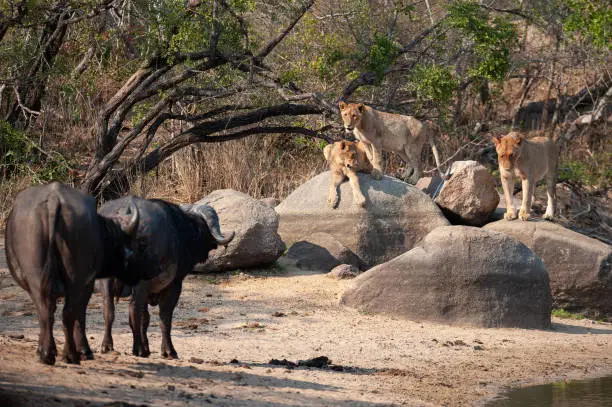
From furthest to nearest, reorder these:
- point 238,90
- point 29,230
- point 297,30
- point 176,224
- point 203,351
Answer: point 297,30 < point 238,90 < point 203,351 < point 176,224 < point 29,230

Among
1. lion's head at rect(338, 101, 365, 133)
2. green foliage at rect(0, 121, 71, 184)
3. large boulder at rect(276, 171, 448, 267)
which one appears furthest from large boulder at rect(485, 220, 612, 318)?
green foliage at rect(0, 121, 71, 184)

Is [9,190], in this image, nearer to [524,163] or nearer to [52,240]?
[524,163]

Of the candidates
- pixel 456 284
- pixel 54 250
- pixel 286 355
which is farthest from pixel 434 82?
pixel 54 250

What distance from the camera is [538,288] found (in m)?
11.9

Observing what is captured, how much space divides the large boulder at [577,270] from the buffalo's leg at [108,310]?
7348 millimetres

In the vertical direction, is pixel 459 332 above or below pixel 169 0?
below

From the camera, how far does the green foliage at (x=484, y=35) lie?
16297 mm

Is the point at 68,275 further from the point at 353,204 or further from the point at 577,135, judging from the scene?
the point at 577,135

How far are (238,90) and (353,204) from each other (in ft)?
10.7

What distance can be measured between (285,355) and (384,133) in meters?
6.69

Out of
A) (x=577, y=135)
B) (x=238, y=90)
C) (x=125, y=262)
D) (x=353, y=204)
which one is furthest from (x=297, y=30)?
(x=125, y=262)

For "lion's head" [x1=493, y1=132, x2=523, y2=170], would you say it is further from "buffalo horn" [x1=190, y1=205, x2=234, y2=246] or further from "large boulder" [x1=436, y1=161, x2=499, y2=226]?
"buffalo horn" [x1=190, y1=205, x2=234, y2=246]

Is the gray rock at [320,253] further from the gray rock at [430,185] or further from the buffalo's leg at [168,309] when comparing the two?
the buffalo's leg at [168,309]

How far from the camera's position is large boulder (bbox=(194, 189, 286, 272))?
42.7 feet
